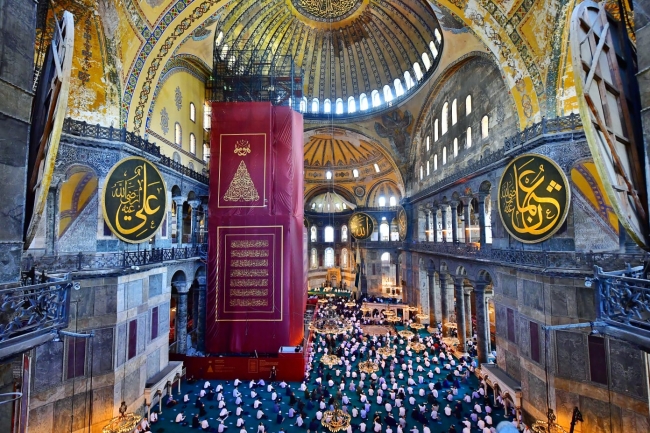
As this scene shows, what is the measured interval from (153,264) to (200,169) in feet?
18.1

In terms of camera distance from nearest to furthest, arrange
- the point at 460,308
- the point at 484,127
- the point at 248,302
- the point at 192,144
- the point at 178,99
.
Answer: the point at 484,127 → the point at 248,302 → the point at 178,99 → the point at 192,144 → the point at 460,308

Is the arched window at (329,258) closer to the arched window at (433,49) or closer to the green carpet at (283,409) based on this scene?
the green carpet at (283,409)

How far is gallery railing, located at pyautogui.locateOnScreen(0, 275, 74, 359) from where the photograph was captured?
8.65 ft

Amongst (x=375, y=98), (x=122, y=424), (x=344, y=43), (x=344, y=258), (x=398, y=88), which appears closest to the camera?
(x=122, y=424)

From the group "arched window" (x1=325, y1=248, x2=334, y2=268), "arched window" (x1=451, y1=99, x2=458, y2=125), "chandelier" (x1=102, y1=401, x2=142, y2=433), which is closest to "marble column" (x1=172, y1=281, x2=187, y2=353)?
"chandelier" (x1=102, y1=401, x2=142, y2=433)

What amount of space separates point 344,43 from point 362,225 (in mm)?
10776

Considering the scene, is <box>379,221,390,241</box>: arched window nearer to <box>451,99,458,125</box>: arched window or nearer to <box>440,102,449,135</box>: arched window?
<box>440,102,449,135</box>: arched window

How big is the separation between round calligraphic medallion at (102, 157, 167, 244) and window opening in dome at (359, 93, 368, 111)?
13881 millimetres

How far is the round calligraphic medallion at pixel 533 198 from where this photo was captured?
262 inches

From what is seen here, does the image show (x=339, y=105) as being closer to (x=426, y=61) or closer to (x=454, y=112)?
(x=426, y=61)

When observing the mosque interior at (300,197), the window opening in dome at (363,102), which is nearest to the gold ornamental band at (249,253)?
the mosque interior at (300,197)

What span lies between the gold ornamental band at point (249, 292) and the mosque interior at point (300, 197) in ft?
2.42

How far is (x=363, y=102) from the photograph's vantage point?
19.1 m

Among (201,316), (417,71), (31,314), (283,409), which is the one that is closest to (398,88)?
Result: (417,71)
